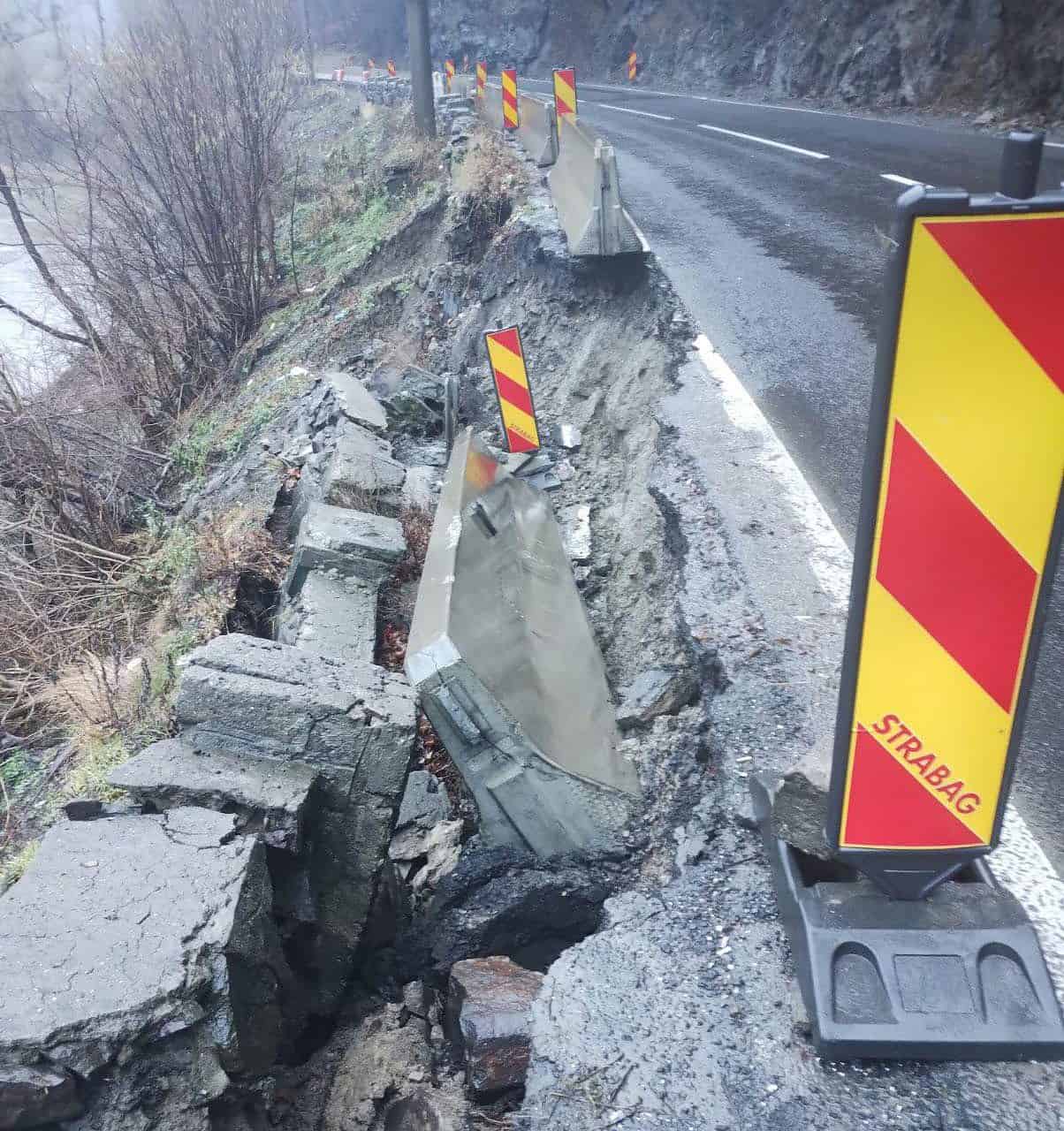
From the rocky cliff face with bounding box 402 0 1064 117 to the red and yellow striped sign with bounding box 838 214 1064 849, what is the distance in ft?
48.2

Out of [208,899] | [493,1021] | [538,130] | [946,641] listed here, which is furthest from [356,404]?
[538,130]

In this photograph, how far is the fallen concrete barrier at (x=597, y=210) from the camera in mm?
7031

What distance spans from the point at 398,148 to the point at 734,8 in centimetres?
1239

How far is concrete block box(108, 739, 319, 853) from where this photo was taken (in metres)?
3.08

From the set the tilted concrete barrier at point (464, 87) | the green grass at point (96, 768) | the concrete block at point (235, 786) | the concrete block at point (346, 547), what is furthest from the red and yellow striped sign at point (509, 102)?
the concrete block at point (235, 786)

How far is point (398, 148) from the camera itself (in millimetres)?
16656

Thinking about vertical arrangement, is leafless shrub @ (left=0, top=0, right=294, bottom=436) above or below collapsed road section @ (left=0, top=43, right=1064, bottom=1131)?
above

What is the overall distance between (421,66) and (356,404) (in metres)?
10.6

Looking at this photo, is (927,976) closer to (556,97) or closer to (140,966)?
(140,966)

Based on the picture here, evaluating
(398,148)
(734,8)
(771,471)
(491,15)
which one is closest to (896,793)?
(771,471)

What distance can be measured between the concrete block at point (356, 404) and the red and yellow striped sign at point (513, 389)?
1240 mm

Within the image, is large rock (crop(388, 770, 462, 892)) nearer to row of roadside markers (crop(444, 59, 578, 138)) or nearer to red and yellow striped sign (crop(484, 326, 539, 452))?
red and yellow striped sign (crop(484, 326, 539, 452))

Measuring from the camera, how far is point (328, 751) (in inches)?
128

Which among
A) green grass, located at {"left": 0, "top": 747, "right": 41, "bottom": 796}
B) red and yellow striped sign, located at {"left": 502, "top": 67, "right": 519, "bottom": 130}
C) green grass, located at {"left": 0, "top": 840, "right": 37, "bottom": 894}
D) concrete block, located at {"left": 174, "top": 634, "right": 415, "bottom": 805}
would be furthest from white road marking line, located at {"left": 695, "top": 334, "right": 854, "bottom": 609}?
red and yellow striped sign, located at {"left": 502, "top": 67, "right": 519, "bottom": 130}
